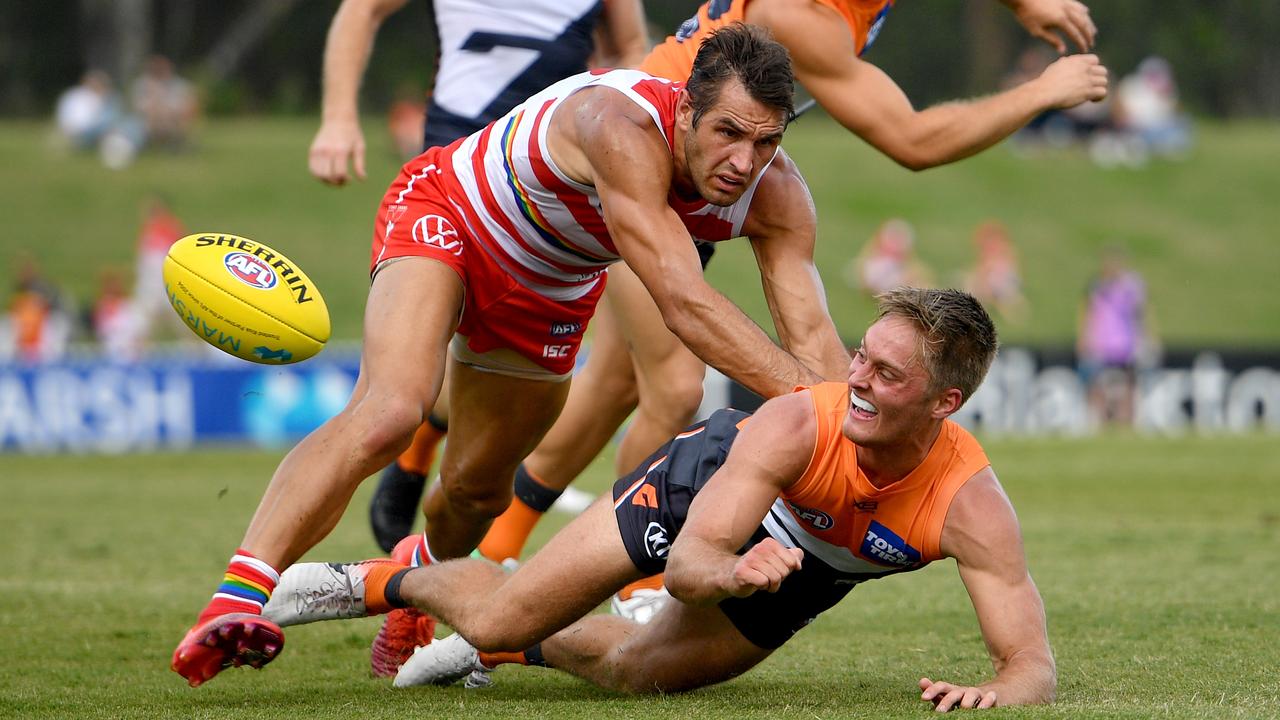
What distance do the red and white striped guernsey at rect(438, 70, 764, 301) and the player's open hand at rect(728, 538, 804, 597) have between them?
1408 millimetres

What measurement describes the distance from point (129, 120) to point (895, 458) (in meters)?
28.2

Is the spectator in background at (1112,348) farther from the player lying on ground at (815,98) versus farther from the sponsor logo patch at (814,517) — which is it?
the sponsor logo patch at (814,517)

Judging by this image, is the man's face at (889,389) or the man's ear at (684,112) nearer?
the man's face at (889,389)

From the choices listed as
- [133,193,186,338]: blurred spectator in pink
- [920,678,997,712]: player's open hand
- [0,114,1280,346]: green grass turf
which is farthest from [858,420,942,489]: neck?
[0,114,1280,346]: green grass turf

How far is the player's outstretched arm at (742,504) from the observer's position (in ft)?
12.0

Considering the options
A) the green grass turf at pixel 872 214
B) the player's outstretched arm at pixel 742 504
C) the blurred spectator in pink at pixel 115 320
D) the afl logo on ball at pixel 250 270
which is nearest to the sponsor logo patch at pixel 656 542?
the player's outstretched arm at pixel 742 504

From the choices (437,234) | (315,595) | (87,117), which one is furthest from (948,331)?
(87,117)

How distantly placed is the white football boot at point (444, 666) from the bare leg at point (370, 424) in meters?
0.55

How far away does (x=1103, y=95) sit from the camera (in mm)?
5125

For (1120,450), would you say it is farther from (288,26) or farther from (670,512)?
(288,26)

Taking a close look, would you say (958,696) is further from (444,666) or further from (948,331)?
(444,666)

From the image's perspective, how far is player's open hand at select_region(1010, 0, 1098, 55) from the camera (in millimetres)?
5531

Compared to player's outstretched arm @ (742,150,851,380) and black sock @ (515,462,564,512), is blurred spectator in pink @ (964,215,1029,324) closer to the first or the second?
black sock @ (515,462,564,512)

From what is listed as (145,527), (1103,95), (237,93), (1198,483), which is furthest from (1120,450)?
(237,93)
